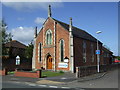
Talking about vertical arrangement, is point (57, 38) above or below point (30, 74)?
above

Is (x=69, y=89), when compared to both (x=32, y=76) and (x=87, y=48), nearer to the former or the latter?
(x=32, y=76)

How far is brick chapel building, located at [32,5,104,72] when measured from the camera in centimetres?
2622

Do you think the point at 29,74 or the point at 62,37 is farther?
the point at 62,37

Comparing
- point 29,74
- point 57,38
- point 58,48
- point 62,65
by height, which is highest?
point 57,38

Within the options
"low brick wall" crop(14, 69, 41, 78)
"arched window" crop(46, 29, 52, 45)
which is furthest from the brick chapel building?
"low brick wall" crop(14, 69, 41, 78)

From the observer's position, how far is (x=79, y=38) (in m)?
28.8

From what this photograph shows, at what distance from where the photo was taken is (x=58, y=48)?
27812 mm

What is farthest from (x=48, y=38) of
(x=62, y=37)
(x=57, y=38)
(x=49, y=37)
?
(x=62, y=37)

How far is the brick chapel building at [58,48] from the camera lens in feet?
86.0

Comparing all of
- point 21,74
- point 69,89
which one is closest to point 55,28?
point 21,74

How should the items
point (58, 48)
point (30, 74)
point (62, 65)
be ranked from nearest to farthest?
point (30, 74), point (62, 65), point (58, 48)

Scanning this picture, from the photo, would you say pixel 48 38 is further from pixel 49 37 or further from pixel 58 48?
pixel 58 48

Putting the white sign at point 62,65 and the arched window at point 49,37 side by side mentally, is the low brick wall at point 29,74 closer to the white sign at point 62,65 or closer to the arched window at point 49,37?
the white sign at point 62,65

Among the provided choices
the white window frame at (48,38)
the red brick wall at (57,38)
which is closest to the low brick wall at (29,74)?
the red brick wall at (57,38)
